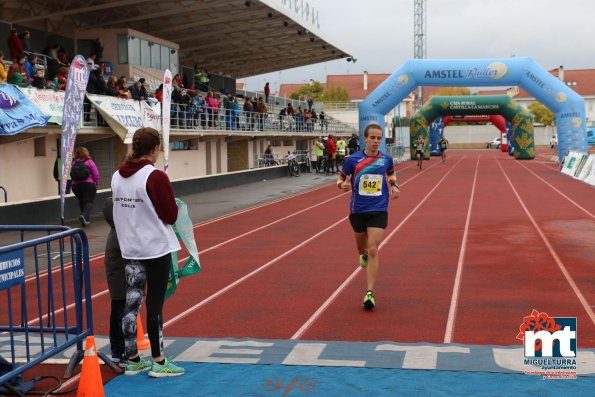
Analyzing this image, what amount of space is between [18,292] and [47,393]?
4417 mm

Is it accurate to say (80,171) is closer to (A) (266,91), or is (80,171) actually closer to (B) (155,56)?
(B) (155,56)

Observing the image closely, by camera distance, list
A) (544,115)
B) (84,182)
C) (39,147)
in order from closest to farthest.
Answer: (84,182)
(39,147)
(544,115)

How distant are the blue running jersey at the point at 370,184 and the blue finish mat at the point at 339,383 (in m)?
2.61

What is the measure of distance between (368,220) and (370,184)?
1.25 feet

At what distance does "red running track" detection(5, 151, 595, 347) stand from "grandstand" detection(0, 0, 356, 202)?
266 inches

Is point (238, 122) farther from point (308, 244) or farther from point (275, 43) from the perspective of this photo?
point (308, 244)

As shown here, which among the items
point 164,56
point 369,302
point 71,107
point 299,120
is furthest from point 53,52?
point 299,120

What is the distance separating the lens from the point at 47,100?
17.8 metres

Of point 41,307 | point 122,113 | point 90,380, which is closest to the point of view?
point 90,380

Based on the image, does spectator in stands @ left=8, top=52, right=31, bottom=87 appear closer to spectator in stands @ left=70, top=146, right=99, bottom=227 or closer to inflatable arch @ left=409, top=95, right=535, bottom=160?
spectator in stands @ left=70, top=146, right=99, bottom=227

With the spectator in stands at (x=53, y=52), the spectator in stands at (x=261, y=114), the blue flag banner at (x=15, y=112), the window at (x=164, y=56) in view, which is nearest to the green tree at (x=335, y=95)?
the spectator in stands at (x=261, y=114)

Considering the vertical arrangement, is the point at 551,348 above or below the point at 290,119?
below

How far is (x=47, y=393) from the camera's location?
17.1ft

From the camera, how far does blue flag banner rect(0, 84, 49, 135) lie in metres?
15.9
